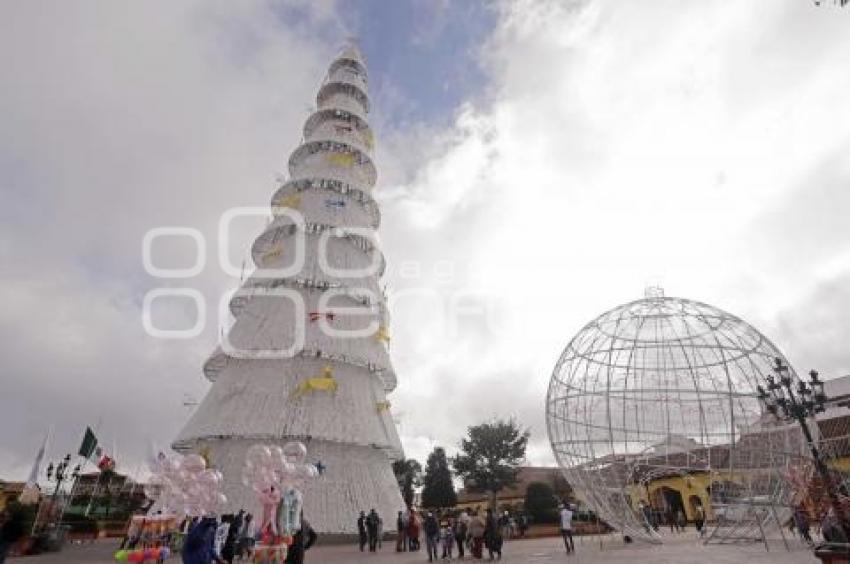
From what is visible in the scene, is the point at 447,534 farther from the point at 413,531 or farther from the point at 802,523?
the point at 802,523

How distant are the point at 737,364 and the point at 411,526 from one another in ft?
46.7

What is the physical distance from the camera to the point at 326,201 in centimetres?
3212

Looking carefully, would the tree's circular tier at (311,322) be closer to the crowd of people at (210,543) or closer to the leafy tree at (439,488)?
the crowd of people at (210,543)

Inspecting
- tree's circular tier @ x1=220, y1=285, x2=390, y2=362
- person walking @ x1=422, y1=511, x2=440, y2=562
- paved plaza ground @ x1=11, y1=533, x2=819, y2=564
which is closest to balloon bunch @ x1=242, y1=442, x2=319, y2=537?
paved plaza ground @ x1=11, y1=533, x2=819, y2=564

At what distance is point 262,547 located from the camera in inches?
405

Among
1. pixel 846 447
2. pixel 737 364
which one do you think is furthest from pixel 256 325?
pixel 846 447

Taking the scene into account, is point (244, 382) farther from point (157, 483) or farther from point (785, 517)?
point (785, 517)

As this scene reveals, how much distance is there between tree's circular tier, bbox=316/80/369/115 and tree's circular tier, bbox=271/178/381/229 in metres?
7.90

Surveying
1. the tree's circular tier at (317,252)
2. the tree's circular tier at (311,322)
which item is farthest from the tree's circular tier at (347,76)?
the tree's circular tier at (311,322)

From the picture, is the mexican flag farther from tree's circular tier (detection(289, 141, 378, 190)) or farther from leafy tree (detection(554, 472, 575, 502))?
leafy tree (detection(554, 472, 575, 502))

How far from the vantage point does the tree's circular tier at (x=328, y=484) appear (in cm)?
2236

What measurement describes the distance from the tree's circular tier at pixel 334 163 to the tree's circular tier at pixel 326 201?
0.54 meters

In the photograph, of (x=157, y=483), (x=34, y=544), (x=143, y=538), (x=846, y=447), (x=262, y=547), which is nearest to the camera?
(x=262, y=547)

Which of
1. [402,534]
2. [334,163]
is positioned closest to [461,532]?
[402,534]
